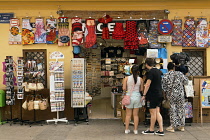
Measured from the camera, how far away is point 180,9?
776 centimetres

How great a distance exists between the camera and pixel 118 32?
25.0 ft

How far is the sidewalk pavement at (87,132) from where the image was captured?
588 cm

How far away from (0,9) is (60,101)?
353 cm

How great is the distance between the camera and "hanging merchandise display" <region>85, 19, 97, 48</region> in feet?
25.1

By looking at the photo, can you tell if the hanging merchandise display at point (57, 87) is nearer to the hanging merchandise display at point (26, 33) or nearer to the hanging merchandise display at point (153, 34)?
the hanging merchandise display at point (26, 33)

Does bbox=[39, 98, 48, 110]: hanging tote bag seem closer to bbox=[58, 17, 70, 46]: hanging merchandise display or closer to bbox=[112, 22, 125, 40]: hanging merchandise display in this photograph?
bbox=[58, 17, 70, 46]: hanging merchandise display

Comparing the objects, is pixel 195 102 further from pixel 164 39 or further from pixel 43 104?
pixel 43 104

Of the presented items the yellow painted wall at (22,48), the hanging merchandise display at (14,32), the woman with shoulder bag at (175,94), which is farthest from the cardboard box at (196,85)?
the hanging merchandise display at (14,32)

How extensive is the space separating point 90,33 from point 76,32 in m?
0.44

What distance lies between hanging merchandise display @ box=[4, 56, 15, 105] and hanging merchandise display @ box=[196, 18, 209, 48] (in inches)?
226

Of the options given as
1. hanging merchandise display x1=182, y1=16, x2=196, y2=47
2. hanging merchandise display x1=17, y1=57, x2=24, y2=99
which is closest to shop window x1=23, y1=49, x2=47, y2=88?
hanging merchandise display x1=17, y1=57, x2=24, y2=99

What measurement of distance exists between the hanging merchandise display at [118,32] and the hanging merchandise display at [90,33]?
632 millimetres

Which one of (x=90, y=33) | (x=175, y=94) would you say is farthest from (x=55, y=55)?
(x=175, y=94)

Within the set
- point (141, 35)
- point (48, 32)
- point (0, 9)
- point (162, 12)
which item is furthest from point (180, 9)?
point (0, 9)
